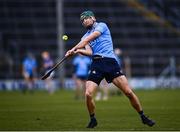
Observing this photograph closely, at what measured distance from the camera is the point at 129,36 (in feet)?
162

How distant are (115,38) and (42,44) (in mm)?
4721

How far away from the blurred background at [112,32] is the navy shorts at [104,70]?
95.4ft

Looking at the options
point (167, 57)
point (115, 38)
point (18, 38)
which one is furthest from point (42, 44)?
point (167, 57)

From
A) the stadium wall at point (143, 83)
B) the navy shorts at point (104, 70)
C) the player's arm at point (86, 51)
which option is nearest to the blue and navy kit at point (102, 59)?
the navy shorts at point (104, 70)

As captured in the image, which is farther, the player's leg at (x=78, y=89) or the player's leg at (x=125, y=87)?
the player's leg at (x=78, y=89)

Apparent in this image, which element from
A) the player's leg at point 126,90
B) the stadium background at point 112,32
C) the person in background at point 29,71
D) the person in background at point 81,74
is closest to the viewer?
the player's leg at point 126,90

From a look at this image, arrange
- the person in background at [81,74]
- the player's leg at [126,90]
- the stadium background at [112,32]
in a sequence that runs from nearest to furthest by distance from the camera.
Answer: the player's leg at [126,90]
the person in background at [81,74]
the stadium background at [112,32]

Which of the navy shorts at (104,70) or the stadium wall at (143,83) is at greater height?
the navy shorts at (104,70)

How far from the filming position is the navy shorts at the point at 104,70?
1655 centimetres

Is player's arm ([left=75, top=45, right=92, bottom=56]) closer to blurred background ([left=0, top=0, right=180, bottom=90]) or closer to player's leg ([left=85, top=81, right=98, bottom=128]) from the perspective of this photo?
player's leg ([left=85, top=81, right=98, bottom=128])

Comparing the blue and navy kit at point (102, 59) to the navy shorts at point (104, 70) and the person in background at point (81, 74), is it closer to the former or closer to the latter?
the navy shorts at point (104, 70)

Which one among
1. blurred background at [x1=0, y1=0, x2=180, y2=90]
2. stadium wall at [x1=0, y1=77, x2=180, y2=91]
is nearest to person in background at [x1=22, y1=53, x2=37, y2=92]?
stadium wall at [x1=0, y1=77, x2=180, y2=91]

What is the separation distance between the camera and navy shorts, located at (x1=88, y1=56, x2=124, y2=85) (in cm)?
1655

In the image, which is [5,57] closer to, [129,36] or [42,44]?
[42,44]
